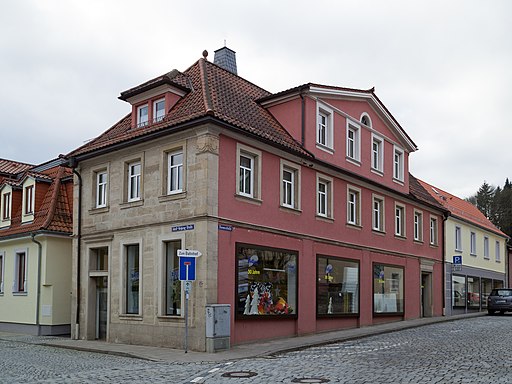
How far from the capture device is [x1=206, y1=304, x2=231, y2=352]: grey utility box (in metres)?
17.8

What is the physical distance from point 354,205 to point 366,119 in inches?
158

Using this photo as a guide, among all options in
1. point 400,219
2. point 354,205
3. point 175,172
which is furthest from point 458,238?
point 175,172

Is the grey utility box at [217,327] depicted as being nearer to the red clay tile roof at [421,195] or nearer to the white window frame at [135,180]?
the white window frame at [135,180]

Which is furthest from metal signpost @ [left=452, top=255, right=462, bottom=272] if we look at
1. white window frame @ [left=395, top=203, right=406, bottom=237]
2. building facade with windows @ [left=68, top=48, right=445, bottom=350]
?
building facade with windows @ [left=68, top=48, right=445, bottom=350]

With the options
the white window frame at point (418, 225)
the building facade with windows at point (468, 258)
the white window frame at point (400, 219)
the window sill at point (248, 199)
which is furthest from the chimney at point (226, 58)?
the building facade with windows at point (468, 258)

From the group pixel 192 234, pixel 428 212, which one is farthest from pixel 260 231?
pixel 428 212

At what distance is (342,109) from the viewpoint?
26047 mm

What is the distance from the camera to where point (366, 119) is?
28.2 meters

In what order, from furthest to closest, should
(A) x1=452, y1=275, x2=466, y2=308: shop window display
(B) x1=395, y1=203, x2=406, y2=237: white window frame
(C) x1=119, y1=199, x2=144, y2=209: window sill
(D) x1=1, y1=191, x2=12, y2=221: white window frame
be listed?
1. (A) x1=452, y1=275, x2=466, y2=308: shop window display
2. (B) x1=395, y1=203, x2=406, y2=237: white window frame
3. (D) x1=1, y1=191, x2=12, y2=221: white window frame
4. (C) x1=119, y1=199, x2=144, y2=209: window sill

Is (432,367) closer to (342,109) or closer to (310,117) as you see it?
(310,117)

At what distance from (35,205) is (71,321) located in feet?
19.5

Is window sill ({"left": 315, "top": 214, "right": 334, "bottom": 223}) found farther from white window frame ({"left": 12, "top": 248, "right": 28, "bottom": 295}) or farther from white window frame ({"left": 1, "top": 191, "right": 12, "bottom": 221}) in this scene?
white window frame ({"left": 1, "top": 191, "right": 12, "bottom": 221})

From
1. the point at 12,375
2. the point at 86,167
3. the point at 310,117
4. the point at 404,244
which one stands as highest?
the point at 310,117

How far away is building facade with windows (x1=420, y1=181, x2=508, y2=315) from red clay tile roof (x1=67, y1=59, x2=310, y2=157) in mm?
17798
